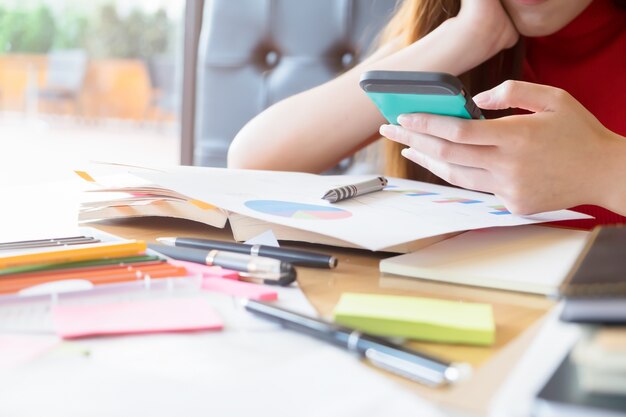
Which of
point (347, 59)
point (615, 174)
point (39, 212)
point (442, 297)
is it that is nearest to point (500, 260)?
point (442, 297)

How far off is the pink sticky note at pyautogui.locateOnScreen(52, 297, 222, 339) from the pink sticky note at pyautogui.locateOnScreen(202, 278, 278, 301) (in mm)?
29

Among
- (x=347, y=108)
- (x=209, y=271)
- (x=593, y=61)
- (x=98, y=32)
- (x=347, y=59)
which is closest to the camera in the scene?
(x=209, y=271)

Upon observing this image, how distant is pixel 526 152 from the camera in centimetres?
59

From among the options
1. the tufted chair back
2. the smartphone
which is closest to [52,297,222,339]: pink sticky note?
the smartphone

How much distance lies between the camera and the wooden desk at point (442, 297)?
0.29 metres

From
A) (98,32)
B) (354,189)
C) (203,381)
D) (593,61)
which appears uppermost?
(98,32)

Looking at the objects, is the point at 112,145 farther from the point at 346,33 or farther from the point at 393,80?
the point at 393,80

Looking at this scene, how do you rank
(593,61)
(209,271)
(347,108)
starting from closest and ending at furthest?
1. (209,271)
2. (347,108)
3. (593,61)

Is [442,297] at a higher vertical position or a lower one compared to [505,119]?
lower

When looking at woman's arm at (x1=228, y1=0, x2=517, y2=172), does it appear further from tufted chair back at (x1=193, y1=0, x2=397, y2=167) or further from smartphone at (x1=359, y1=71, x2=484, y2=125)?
smartphone at (x1=359, y1=71, x2=484, y2=125)

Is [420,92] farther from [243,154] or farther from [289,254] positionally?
[243,154]

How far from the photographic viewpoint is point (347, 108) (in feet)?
3.32

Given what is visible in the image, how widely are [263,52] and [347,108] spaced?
46 cm

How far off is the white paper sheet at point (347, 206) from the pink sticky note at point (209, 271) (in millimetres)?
78
